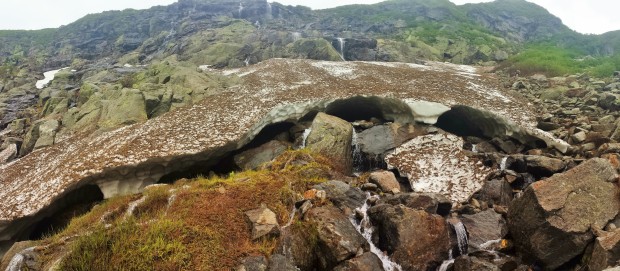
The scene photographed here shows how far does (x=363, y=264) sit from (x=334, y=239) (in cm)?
124

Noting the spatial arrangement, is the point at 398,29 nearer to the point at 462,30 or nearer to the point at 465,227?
the point at 462,30

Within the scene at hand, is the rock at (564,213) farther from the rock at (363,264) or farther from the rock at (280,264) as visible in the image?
the rock at (280,264)

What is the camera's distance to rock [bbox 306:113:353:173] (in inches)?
864

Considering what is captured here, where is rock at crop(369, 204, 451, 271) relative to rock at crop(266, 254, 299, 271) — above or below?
below

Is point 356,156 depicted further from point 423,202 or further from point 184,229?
point 184,229

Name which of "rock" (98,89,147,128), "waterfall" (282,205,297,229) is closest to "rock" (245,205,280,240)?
"waterfall" (282,205,297,229)

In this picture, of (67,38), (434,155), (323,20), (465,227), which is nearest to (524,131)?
(434,155)

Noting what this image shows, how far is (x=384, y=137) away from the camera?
24.4 metres

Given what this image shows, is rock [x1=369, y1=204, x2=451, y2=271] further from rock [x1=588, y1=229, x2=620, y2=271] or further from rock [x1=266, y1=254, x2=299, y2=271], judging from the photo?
rock [x1=588, y1=229, x2=620, y2=271]

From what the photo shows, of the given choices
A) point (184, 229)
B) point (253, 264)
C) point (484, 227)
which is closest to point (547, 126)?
point (484, 227)

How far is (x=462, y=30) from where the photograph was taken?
100 m

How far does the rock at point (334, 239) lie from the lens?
38.4 feet

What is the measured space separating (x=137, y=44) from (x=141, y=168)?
109m

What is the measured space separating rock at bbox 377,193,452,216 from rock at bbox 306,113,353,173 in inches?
256
